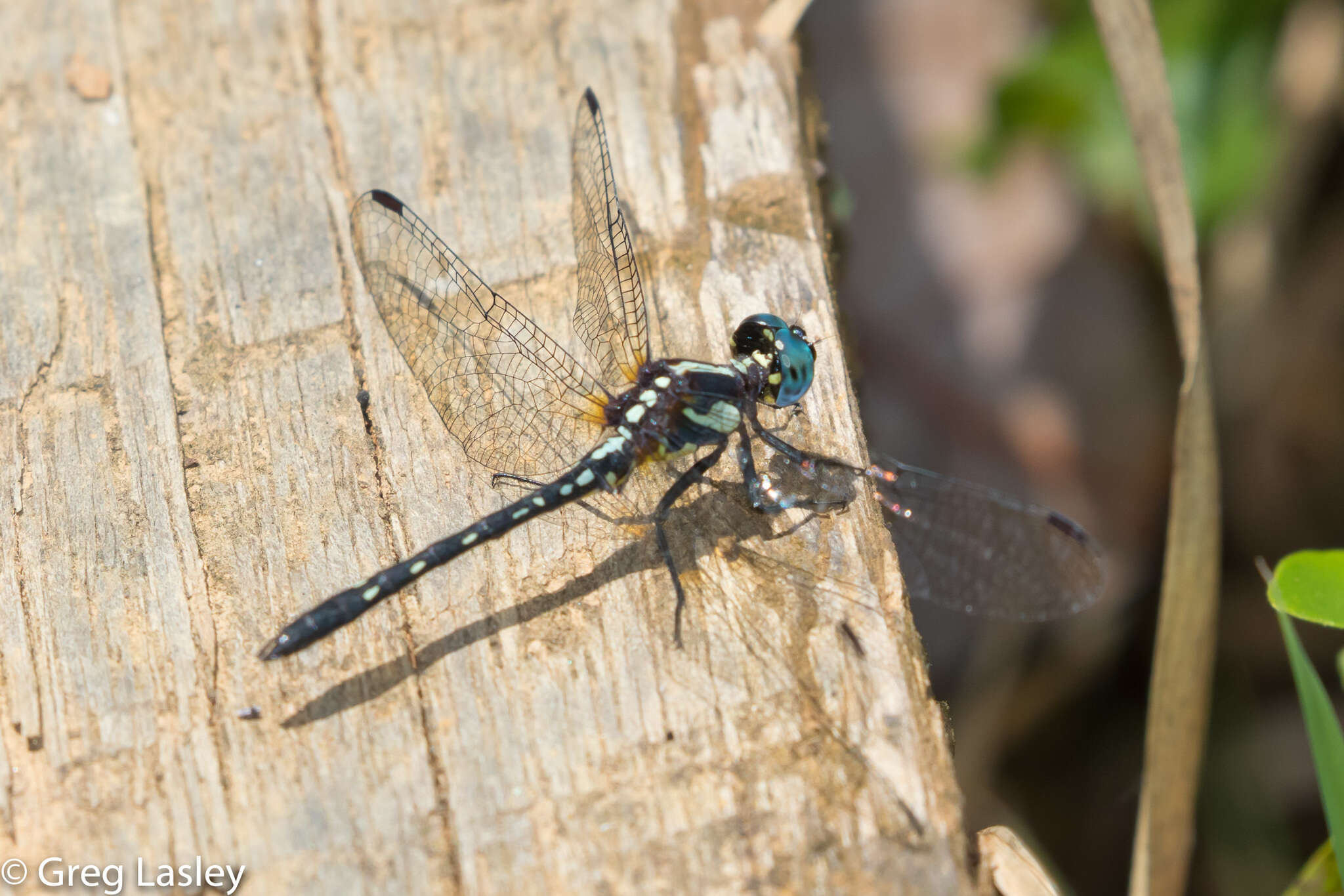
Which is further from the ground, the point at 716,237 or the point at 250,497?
the point at 716,237

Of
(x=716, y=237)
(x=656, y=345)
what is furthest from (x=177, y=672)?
(x=716, y=237)

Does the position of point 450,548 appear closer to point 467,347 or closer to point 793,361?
point 467,347

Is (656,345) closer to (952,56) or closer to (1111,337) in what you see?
(1111,337)

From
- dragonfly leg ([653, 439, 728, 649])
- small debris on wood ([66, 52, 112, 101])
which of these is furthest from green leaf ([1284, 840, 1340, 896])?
small debris on wood ([66, 52, 112, 101])

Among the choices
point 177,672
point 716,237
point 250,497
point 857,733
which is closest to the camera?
point 857,733

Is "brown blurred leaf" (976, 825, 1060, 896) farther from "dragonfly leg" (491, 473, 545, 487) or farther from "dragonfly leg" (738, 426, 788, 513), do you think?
"dragonfly leg" (491, 473, 545, 487)

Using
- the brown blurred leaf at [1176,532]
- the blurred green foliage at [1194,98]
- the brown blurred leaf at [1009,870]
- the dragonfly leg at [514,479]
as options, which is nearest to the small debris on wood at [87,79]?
the dragonfly leg at [514,479]

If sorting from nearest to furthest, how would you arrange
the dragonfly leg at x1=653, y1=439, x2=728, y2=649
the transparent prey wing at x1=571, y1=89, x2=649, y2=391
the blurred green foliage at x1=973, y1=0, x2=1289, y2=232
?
the dragonfly leg at x1=653, y1=439, x2=728, y2=649, the transparent prey wing at x1=571, y1=89, x2=649, y2=391, the blurred green foliage at x1=973, y1=0, x2=1289, y2=232

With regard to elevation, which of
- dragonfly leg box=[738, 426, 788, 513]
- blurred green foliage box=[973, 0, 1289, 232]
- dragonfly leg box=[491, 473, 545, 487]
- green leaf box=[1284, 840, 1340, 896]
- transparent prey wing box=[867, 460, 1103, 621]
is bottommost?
green leaf box=[1284, 840, 1340, 896]
